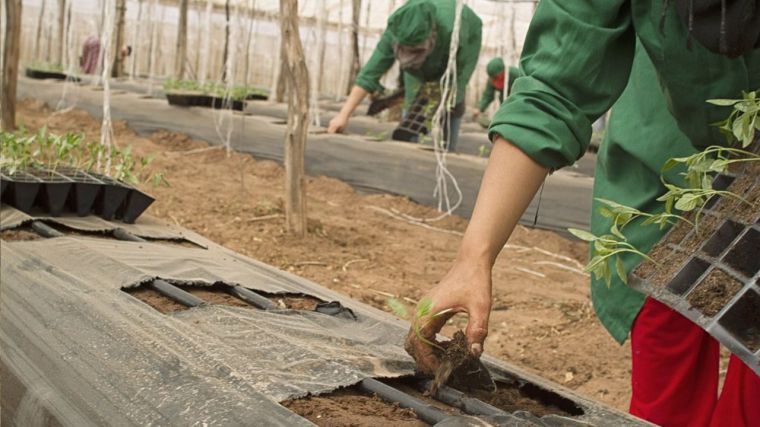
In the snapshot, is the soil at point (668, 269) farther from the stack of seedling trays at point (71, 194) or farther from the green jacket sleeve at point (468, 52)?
the green jacket sleeve at point (468, 52)

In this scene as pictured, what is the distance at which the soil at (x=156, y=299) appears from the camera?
1.70 meters

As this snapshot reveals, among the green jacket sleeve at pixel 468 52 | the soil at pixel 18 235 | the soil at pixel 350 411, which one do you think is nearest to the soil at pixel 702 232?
the soil at pixel 350 411

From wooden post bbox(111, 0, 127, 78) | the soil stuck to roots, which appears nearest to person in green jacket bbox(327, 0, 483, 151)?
the soil stuck to roots

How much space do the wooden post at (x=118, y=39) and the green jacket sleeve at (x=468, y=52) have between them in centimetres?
545

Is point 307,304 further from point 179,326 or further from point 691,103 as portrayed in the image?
point 691,103

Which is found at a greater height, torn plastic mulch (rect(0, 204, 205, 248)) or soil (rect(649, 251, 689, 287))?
soil (rect(649, 251, 689, 287))

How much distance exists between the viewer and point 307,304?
195cm

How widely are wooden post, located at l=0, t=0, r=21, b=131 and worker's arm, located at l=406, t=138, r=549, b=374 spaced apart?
487 centimetres

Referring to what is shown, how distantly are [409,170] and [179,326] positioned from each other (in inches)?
159

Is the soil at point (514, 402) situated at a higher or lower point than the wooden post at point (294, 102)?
lower

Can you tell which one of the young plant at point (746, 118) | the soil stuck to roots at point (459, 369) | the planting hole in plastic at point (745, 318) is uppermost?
the young plant at point (746, 118)

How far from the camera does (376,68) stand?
5426 millimetres

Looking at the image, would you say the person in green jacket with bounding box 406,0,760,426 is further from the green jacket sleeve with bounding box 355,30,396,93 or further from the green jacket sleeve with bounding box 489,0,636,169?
the green jacket sleeve with bounding box 355,30,396,93

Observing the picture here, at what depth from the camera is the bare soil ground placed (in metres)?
2.97
